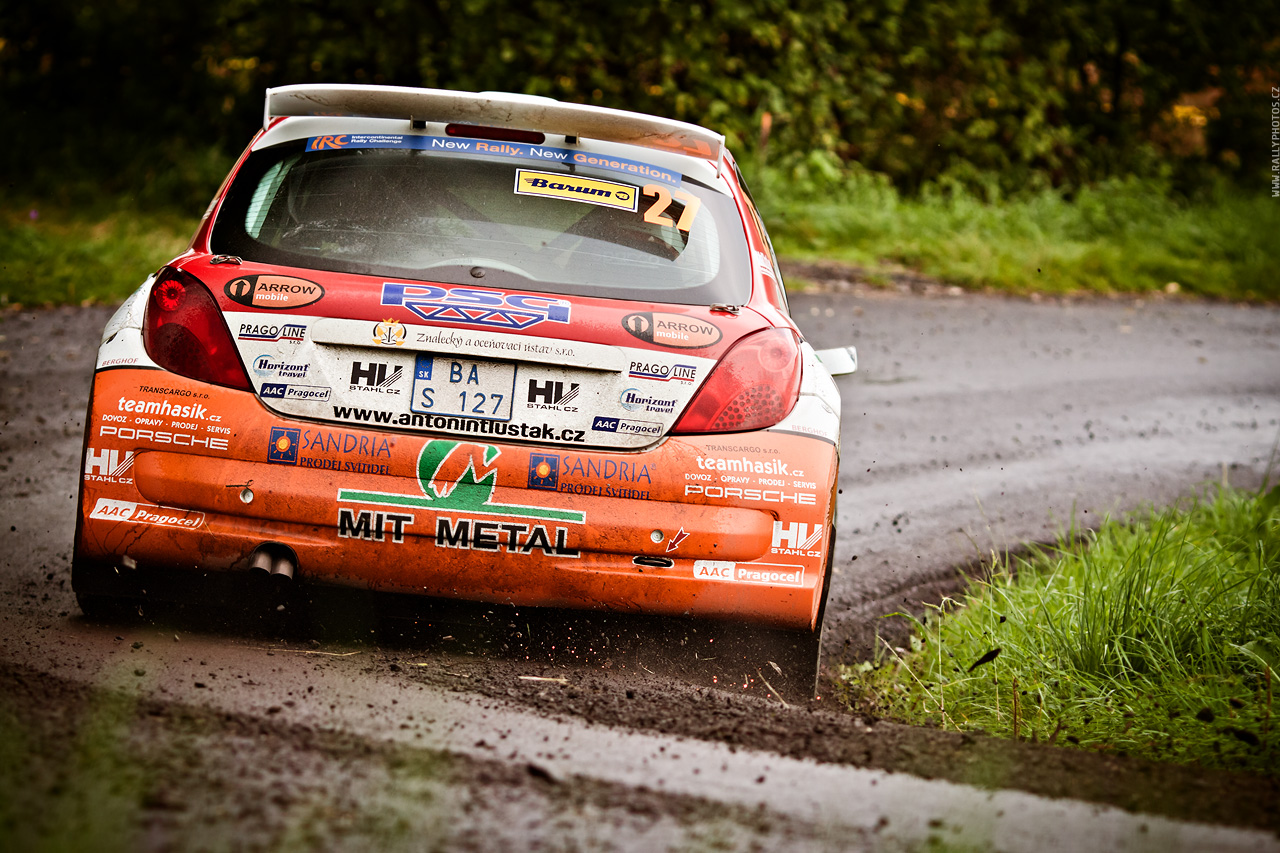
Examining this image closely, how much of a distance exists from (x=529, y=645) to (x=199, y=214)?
38.4 ft

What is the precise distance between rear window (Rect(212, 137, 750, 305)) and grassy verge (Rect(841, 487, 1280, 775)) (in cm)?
142

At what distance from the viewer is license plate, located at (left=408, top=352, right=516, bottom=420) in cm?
319

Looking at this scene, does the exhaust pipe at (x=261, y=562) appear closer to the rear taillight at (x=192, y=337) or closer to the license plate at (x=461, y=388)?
the rear taillight at (x=192, y=337)

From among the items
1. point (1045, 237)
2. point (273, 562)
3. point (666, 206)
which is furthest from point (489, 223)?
point (1045, 237)

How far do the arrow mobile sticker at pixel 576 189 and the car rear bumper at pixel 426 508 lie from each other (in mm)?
843

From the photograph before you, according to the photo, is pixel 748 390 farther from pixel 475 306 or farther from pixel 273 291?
pixel 273 291

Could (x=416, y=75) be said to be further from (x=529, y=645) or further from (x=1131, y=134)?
(x=529, y=645)

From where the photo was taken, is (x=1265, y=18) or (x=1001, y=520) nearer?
(x=1001, y=520)

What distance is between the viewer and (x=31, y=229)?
448 inches

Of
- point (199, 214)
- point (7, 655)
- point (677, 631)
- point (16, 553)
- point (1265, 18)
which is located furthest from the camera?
point (1265, 18)

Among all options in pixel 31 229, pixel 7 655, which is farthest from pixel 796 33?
pixel 7 655

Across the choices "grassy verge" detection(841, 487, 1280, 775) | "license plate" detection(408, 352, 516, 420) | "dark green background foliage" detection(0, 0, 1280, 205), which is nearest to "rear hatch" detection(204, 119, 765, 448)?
"license plate" detection(408, 352, 516, 420)

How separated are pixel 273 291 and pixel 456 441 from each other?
0.66 meters

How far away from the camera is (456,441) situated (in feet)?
10.4
